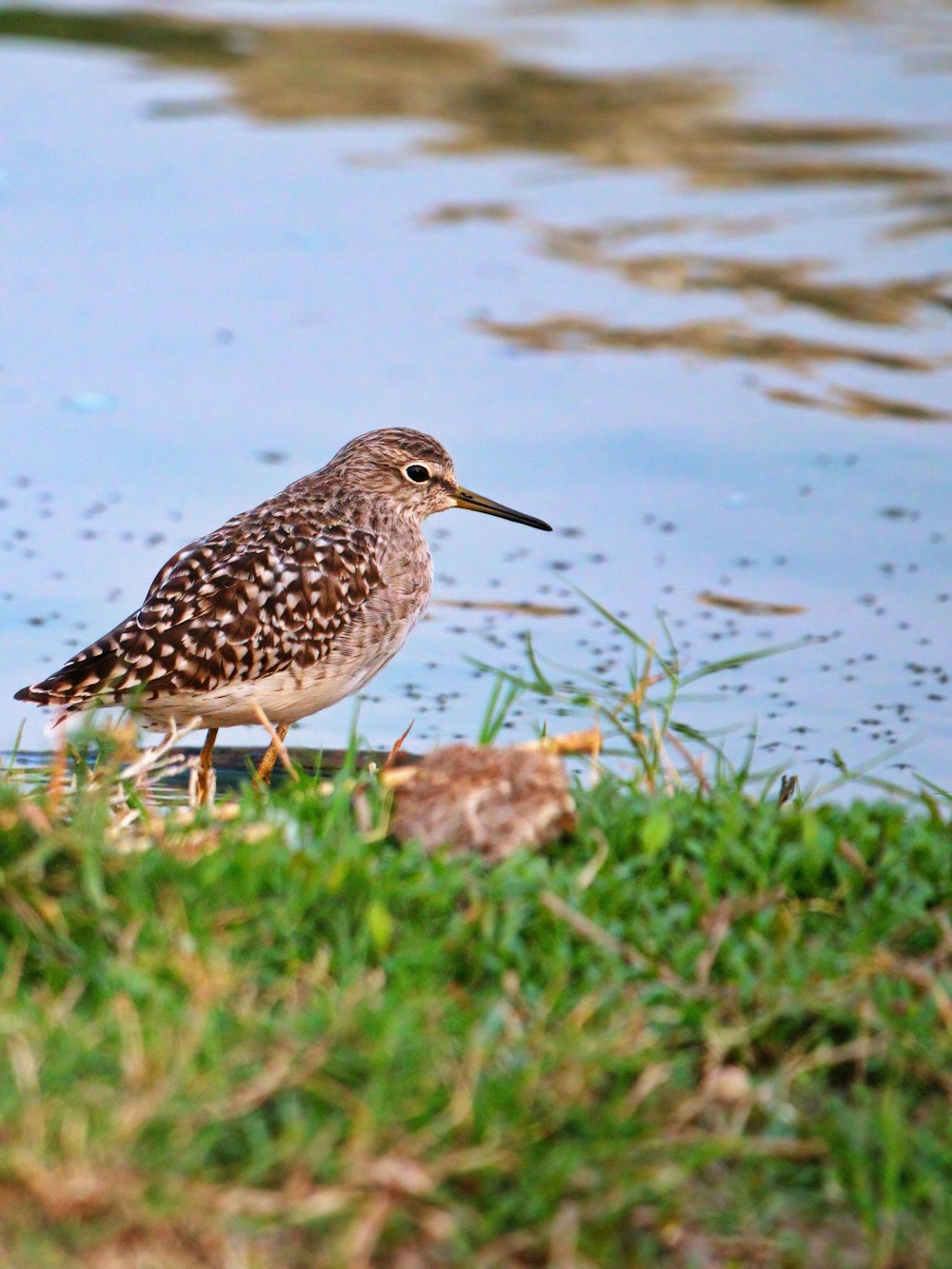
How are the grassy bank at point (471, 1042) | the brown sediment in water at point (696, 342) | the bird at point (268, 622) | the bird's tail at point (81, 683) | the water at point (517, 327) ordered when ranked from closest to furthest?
the grassy bank at point (471, 1042)
the bird's tail at point (81, 683)
the bird at point (268, 622)
the water at point (517, 327)
the brown sediment in water at point (696, 342)

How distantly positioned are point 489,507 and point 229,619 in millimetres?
1737

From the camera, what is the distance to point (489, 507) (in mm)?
8383

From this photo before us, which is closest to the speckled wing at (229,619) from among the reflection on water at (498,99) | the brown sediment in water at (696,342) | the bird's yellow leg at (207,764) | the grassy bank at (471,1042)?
the bird's yellow leg at (207,764)

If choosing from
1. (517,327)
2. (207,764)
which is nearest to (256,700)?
(207,764)

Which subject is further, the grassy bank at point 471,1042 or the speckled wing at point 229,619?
the speckled wing at point 229,619

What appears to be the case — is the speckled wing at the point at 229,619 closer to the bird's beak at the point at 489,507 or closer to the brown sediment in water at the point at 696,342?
the bird's beak at the point at 489,507

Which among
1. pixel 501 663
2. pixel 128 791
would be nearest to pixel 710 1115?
pixel 128 791

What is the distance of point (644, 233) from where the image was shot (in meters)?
13.5

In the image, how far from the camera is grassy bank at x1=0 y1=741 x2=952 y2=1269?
347 centimetres

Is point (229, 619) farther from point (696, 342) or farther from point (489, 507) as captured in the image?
point (696, 342)

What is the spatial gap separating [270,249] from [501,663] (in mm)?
5274

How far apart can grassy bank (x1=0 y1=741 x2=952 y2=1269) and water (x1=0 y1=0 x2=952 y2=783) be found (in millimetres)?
3033

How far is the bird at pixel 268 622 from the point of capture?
22.4ft

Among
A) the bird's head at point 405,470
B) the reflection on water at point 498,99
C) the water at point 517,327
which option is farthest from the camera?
the reflection on water at point 498,99
